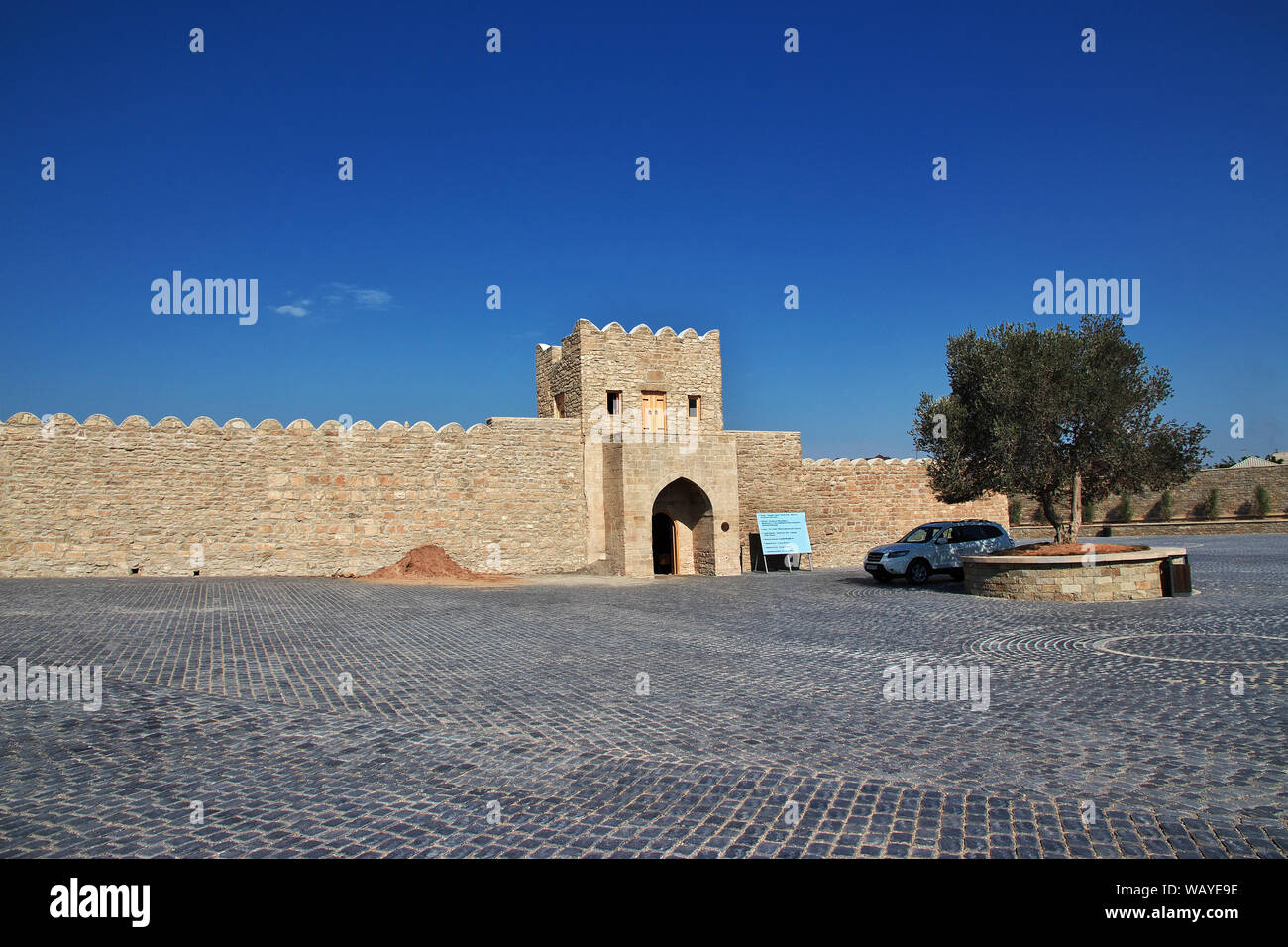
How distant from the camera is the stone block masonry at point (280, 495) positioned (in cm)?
1708

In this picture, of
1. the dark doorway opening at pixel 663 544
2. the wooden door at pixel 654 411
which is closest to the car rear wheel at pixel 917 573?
the dark doorway opening at pixel 663 544

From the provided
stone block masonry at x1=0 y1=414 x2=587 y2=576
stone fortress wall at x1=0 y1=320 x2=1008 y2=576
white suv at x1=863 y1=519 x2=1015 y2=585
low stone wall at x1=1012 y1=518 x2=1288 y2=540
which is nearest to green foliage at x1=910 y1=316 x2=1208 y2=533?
white suv at x1=863 y1=519 x2=1015 y2=585

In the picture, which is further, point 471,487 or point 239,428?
point 471,487

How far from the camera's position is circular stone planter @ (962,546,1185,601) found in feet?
46.3

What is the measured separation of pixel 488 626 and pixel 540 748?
250 inches

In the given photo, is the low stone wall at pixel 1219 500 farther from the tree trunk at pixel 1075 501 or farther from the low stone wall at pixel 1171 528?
the tree trunk at pixel 1075 501

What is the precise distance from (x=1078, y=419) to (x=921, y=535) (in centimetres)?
537

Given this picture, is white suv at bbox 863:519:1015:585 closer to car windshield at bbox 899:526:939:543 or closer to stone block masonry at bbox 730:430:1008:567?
car windshield at bbox 899:526:939:543

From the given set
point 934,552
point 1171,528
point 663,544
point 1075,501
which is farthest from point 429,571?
point 1171,528

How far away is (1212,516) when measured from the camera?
3772 centimetres

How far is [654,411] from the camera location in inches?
907

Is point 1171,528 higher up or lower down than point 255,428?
lower down

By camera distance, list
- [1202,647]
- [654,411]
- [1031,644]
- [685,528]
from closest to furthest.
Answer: [1202,647]
[1031,644]
[654,411]
[685,528]

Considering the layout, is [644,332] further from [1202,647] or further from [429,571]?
[1202,647]
